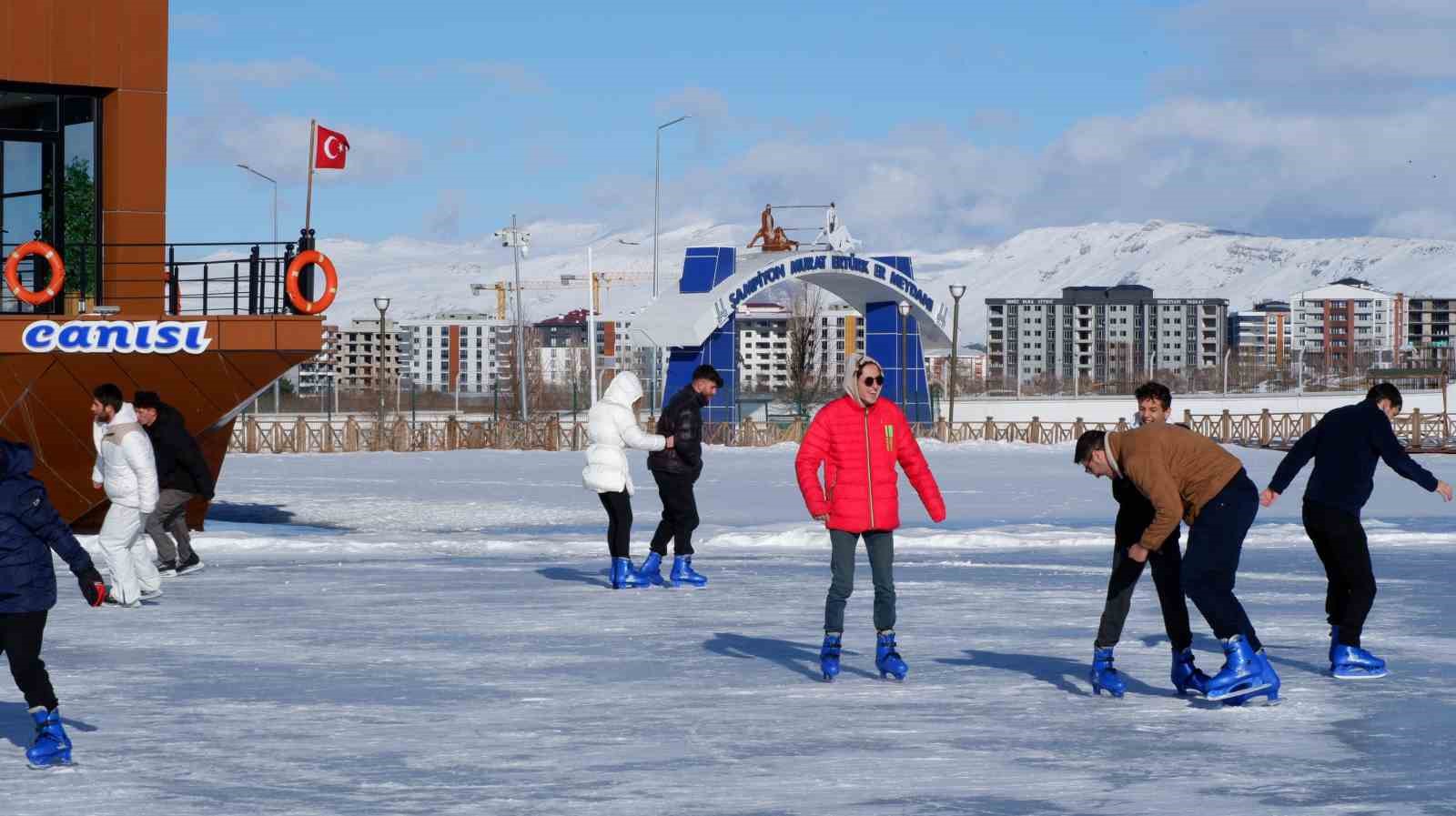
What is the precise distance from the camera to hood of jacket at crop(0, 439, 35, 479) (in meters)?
7.76

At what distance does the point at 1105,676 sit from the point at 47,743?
17.7 feet

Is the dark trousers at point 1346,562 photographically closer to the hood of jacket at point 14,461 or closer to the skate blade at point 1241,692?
the skate blade at point 1241,692

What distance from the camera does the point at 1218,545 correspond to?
30.0 ft

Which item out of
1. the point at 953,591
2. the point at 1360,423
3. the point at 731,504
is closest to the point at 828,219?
the point at 731,504

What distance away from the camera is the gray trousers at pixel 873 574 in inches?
401

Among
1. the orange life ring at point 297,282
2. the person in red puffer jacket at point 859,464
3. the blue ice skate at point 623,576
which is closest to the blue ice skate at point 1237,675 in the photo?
the person in red puffer jacket at point 859,464

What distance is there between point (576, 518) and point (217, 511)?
17.6 feet

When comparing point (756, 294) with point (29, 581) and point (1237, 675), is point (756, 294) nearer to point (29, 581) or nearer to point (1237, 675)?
point (1237, 675)

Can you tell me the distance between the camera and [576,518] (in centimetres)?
2620

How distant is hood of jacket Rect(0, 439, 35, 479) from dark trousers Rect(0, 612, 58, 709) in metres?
0.61

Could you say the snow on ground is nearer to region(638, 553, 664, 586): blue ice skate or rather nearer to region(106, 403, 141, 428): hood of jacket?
region(638, 553, 664, 586): blue ice skate

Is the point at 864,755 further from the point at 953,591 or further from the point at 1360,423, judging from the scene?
the point at 953,591

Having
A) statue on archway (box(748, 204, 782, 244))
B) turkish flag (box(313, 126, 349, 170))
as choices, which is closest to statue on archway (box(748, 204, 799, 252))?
statue on archway (box(748, 204, 782, 244))

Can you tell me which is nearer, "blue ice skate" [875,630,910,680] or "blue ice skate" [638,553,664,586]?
"blue ice skate" [875,630,910,680]
